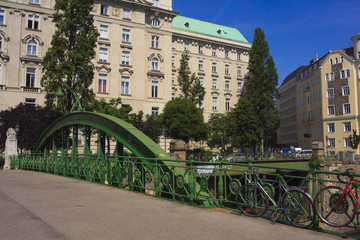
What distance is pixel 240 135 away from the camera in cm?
4475

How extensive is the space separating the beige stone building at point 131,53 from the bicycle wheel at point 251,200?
32.2m

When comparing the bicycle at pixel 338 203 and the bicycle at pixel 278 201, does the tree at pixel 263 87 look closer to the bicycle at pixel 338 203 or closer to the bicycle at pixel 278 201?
the bicycle at pixel 278 201

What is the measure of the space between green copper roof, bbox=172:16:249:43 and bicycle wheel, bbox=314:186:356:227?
49378mm

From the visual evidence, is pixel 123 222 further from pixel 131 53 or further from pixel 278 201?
pixel 131 53

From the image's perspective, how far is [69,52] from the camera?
24391 mm

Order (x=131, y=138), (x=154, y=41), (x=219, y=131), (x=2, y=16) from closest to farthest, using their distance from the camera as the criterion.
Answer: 1. (x=131, y=138)
2. (x=2, y=16)
3. (x=154, y=41)
4. (x=219, y=131)

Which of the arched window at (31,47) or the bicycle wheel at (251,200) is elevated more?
the arched window at (31,47)

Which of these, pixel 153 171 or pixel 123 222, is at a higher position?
pixel 153 171

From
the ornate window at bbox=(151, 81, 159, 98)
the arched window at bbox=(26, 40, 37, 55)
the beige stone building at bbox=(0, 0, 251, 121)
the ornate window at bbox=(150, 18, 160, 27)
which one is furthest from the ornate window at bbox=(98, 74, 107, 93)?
the ornate window at bbox=(150, 18, 160, 27)

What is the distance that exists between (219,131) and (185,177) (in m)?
36.9

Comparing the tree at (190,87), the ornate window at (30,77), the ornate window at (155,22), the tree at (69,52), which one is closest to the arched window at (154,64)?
the tree at (190,87)

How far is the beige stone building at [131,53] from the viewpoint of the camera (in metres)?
34.1

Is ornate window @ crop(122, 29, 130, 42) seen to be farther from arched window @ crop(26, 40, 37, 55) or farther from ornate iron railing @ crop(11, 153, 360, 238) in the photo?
ornate iron railing @ crop(11, 153, 360, 238)

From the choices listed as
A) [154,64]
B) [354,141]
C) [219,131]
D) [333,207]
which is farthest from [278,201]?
[354,141]
